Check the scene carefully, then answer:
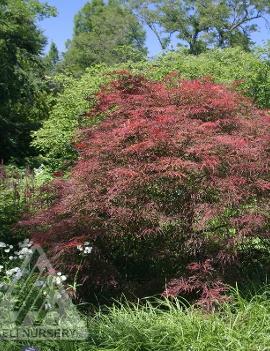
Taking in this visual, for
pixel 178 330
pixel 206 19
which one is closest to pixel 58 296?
pixel 178 330

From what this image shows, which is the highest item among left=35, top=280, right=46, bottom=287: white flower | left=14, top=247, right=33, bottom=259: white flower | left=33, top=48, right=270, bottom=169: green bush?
left=33, top=48, right=270, bottom=169: green bush

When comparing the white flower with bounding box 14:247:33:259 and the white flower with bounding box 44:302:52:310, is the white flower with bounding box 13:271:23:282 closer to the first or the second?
the white flower with bounding box 14:247:33:259

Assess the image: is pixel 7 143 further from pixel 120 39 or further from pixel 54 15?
pixel 120 39

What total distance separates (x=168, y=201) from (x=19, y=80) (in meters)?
10.7

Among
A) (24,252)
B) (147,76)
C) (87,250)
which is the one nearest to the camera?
(87,250)

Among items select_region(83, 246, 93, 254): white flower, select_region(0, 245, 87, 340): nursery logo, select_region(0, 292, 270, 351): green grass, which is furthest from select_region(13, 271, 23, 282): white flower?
select_region(0, 292, 270, 351): green grass

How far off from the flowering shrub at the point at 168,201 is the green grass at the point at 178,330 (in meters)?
0.20

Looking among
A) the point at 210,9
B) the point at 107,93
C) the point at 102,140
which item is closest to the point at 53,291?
the point at 102,140

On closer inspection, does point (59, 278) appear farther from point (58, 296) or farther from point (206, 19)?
point (206, 19)

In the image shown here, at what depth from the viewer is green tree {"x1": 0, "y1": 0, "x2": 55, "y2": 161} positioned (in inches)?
509

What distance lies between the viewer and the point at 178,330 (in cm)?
336

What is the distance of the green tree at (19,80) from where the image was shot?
42.4 feet

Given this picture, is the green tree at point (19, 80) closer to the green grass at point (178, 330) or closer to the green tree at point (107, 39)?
the green grass at point (178, 330)

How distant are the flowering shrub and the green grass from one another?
198mm
